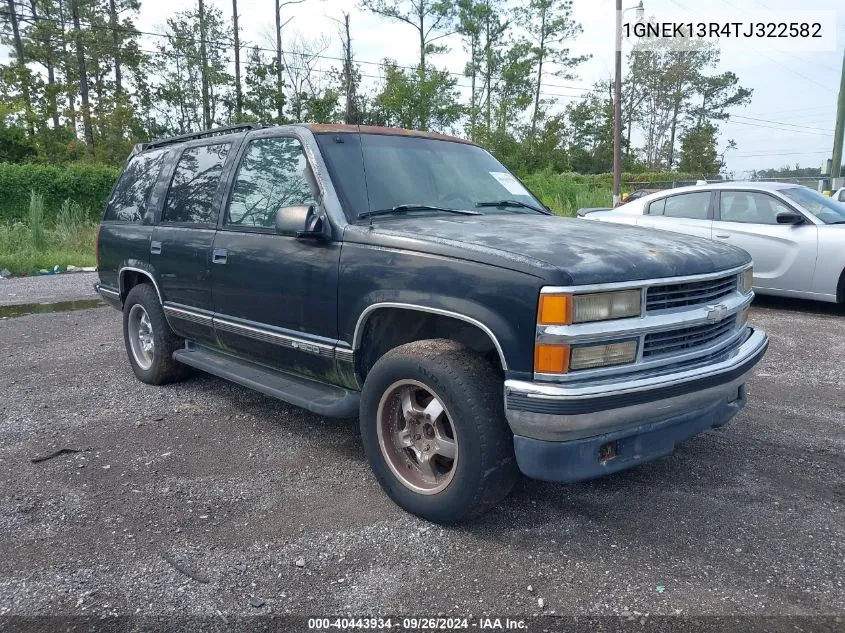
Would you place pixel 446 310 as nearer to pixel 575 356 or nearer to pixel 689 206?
pixel 575 356

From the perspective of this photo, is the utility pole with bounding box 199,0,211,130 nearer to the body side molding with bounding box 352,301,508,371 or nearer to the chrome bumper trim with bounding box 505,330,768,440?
the body side molding with bounding box 352,301,508,371

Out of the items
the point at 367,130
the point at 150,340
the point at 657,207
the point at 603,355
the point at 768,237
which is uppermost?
the point at 367,130

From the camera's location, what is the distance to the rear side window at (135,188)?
5254mm

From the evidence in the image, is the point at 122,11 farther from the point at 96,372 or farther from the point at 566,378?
the point at 566,378

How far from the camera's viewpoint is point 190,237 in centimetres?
452

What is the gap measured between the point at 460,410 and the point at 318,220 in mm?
1316

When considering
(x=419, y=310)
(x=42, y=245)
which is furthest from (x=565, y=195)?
(x=419, y=310)

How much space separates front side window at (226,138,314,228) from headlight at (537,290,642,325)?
1.67 meters

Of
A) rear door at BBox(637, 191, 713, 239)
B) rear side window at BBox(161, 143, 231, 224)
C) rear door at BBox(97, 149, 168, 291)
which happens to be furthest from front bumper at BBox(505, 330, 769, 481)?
rear door at BBox(637, 191, 713, 239)

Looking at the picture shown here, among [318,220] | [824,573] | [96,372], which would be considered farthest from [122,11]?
[824,573]

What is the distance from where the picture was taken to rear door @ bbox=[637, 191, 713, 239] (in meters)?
8.30

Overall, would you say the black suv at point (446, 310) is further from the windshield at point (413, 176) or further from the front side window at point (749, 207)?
the front side window at point (749, 207)

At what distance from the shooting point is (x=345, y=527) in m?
3.05

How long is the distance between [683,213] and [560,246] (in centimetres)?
640
